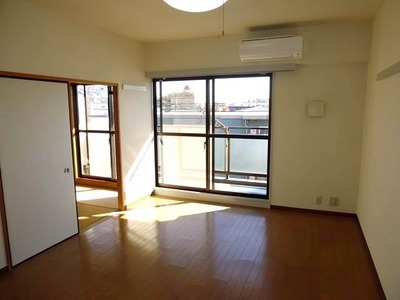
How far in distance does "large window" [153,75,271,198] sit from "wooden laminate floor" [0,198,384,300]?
84cm

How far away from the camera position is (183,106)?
4941 mm

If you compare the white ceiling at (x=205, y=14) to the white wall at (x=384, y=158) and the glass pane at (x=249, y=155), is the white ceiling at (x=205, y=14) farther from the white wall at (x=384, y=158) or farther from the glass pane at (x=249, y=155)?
the glass pane at (x=249, y=155)

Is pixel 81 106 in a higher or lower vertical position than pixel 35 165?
higher

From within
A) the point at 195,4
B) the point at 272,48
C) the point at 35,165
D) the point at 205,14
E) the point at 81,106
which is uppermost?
the point at 205,14

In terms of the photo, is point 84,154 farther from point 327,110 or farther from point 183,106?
point 327,110

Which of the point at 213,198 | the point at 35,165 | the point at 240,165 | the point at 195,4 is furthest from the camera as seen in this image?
the point at 213,198

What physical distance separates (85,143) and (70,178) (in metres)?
2.83

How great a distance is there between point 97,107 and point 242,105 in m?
3.14

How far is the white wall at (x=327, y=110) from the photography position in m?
3.79

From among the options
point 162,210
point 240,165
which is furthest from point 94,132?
point 240,165

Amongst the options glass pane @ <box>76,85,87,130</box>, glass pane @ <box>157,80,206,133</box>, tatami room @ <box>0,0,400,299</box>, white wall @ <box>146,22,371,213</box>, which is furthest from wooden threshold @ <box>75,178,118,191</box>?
white wall @ <box>146,22,371,213</box>

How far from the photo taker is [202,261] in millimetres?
2977

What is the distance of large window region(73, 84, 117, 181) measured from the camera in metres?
5.82

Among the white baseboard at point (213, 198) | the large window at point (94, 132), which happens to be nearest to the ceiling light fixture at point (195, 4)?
the white baseboard at point (213, 198)
